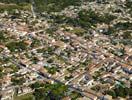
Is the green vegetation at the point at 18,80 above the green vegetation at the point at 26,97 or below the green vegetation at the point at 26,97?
above

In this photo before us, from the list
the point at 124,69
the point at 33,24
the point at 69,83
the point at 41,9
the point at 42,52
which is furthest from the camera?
the point at 41,9

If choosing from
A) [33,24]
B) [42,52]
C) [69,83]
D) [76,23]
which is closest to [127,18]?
[76,23]

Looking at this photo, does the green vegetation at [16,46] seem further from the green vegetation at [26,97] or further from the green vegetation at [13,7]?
the green vegetation at [13,7]

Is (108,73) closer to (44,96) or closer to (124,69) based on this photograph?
(124,69)

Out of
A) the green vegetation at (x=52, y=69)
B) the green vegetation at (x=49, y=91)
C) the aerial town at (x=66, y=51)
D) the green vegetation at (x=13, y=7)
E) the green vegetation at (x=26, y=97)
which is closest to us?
the green vegetation at (x=49, y=91)

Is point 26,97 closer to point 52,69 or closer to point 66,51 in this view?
point 52,69

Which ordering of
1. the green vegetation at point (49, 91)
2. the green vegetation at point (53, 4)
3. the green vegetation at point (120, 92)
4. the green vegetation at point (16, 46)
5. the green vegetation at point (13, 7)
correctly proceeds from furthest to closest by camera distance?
the green vegetation at point (53, 4) < the green vegetation at point (13, 7) < the green vegetation at point (16, 46) < the green vegetation at point (120, 92) < the green vegetation at point (49, 91)

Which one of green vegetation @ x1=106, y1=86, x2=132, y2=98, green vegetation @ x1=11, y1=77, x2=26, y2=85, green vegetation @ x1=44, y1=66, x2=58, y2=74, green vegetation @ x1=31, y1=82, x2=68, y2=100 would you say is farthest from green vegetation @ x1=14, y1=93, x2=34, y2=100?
green vegetation @ x1=106, y1=86, x2=132, y2=98

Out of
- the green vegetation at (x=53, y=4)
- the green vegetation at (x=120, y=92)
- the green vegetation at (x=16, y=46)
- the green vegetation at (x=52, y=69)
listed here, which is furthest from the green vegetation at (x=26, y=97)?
the green vegetation at (x=53, y=4)

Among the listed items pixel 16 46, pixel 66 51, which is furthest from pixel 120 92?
pixel 16 46
